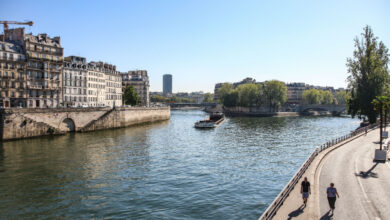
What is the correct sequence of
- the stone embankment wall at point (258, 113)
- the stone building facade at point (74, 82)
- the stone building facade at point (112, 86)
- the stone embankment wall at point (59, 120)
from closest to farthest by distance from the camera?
1. the stone embankment wall at point (59, 120)
2. the stone building facade at point (74, 82)
3. the stone building facade at point (112, 86)
4. the stone embankment wall at point (258, 113)

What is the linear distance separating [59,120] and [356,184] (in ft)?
200

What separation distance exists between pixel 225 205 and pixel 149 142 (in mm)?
35755

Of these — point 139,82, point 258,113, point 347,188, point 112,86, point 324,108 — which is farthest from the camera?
point 139,82

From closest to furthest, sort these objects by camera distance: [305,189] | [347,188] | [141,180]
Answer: [305,189] → [347,188] → [141,180]

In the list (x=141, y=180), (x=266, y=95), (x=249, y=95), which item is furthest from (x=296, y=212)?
(x=266, y=95)

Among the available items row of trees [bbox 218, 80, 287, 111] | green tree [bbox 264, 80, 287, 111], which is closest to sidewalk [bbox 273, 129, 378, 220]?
green tree [bbox 264, 80, 287, 111]

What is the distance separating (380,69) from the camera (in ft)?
240

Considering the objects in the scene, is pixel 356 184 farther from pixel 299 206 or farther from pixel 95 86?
pixel 95 86

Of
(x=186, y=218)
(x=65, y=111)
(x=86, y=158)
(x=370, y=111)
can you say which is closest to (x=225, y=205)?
(x=186, y=218)

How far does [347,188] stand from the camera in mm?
23141

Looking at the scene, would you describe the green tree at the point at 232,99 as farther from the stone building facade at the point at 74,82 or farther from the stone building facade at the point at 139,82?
the stone building facade at the point at 74,82

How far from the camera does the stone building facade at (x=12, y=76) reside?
6994 cm

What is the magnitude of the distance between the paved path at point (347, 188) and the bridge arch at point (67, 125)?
2146 inches

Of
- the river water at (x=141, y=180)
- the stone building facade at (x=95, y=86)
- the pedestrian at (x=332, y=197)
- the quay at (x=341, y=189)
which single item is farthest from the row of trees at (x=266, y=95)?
the pedestrian at (x=332, y=197)
